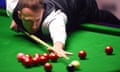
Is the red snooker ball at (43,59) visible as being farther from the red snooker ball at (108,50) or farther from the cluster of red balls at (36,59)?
the red snooker ball at (108,50)

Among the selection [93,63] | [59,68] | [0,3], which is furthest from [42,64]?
[0,3]

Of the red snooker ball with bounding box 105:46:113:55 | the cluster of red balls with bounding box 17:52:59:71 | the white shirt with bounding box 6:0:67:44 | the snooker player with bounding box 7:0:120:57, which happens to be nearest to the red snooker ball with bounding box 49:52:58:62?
the cluster of red balls with bounding box 17:52:59:71

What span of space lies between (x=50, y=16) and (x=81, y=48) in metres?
0.45

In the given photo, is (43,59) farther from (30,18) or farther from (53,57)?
(30,18)

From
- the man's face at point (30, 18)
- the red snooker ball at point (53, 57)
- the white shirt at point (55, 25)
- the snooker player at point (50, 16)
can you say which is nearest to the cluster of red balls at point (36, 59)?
the red snooker ball at point (53, 57)

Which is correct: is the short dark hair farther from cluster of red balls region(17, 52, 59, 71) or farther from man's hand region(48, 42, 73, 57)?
cluster of red balls region(17, 52, 59, 71)

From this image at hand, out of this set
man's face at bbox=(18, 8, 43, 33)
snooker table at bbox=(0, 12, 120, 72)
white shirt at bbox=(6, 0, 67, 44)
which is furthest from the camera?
man's face at bbox=(18, 8, 43, 33)

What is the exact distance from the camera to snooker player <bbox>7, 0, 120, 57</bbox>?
249 centimetres

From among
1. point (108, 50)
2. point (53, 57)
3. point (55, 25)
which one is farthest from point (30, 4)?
point (108, 50)

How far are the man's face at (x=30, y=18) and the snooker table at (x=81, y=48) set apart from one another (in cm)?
12

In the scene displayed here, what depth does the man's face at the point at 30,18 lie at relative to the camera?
2.58 metres

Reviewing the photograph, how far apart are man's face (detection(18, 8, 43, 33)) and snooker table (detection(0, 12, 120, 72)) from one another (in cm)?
12

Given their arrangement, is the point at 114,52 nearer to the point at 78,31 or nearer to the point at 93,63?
the point at 93,63

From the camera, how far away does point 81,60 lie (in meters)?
2.11
